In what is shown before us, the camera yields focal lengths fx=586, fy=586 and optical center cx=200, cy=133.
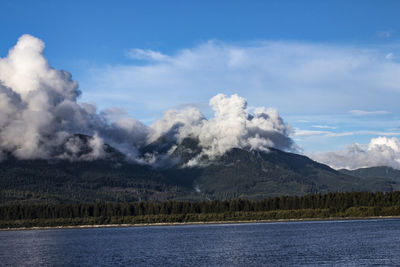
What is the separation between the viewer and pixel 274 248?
139500mm

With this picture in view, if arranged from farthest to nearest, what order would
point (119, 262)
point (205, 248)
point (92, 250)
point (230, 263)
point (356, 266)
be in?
1. point (92, 250)
2. point (205, 248)
3. point (119, 262)
4. point (230, 263)
5. point (356, 266)

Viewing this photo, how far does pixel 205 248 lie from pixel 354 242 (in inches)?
1455

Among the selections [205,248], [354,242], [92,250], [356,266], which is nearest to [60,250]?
[92,250]

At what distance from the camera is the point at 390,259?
104625 mm

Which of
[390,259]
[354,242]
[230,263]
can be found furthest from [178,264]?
[354,242]

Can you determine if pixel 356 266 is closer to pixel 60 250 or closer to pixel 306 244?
pixel 306 244

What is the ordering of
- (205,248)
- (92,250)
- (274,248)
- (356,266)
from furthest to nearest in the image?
(92,250), (205,248), (274,248), (356,266)

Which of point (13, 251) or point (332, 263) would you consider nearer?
point (332, 263)

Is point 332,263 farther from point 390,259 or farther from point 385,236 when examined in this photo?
point 385,236

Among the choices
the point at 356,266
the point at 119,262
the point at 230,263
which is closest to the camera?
the point at 356,266

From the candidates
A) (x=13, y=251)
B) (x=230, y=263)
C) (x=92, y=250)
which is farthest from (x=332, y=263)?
(x=13, y=251)

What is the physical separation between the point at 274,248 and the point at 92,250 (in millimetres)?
51171

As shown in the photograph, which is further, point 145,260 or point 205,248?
point 205,248

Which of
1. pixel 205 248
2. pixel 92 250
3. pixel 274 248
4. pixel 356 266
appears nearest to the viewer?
pixel 356 266
